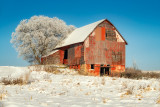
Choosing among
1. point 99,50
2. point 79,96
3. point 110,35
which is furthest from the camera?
point 110,35

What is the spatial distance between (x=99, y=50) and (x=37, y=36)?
10.6 meters

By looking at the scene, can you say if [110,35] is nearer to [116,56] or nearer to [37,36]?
[116,56]

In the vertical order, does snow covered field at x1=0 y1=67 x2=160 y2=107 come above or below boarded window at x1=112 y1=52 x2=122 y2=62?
below

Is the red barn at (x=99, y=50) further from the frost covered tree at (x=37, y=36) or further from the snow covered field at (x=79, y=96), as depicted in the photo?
the snow covered field at (x=79, y=96)

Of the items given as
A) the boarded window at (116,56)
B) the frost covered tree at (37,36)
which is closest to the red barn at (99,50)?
the boarded window at (116,56)

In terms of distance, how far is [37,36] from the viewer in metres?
29.9

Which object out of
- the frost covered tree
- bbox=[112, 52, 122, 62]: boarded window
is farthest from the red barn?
the frost covered tree

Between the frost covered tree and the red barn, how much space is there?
5.50 metres

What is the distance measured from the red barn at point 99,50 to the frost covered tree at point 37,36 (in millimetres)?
5496

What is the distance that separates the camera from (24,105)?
20.9 ft

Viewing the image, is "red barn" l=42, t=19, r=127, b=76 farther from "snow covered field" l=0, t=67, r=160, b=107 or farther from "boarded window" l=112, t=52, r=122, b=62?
"snow covered field" l=0, t=67, r=160, b=107

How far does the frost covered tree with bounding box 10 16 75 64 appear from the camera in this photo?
99.1 feet

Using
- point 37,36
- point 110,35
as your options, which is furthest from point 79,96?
point 37,36

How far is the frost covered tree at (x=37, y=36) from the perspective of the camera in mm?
30219
